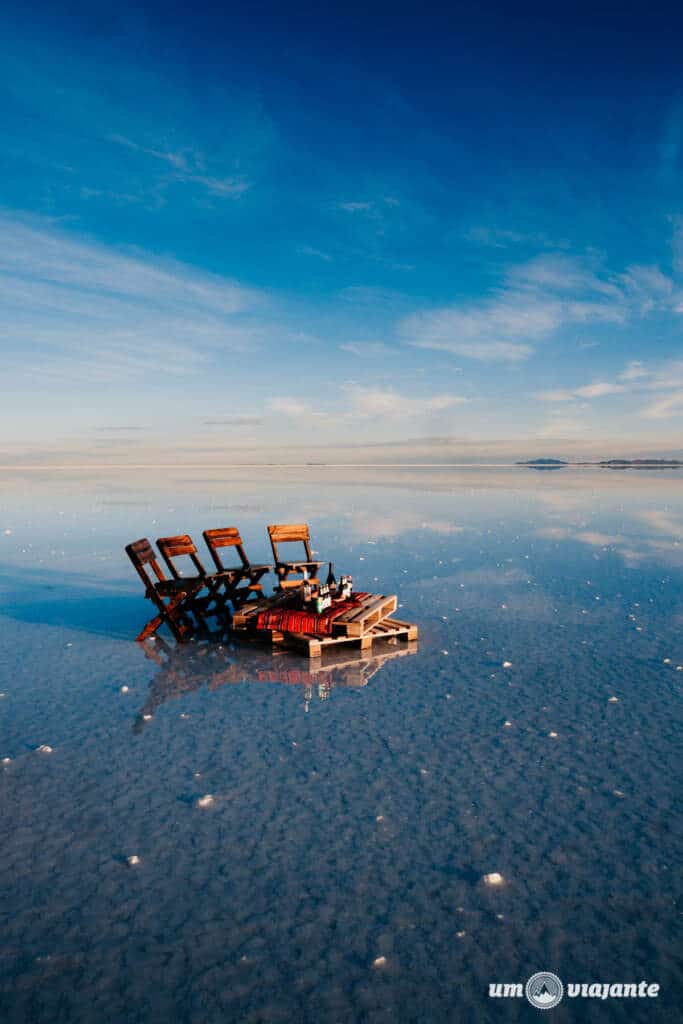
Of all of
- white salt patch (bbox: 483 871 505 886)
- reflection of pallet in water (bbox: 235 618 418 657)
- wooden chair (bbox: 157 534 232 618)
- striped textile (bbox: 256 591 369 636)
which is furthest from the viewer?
wooden chair (bbox: 157 534 232 618)

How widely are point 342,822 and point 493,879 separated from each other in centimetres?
145

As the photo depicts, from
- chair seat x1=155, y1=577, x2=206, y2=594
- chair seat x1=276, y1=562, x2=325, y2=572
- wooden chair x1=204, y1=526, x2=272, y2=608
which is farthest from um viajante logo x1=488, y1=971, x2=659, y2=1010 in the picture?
wooden chair x1=204, y1=526, x2=272, y2=608

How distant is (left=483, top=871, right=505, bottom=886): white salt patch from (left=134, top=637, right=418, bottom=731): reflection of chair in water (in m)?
3.71

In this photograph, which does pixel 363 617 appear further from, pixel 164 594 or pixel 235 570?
pixel 164 594

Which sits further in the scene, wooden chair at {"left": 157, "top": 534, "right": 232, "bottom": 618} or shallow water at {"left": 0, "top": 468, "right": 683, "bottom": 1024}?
wooden chair at {"left": 157, "top": 534, "right": 232, "bottom": 618}

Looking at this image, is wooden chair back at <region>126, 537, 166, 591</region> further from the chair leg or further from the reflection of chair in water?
the reflection of chair in water

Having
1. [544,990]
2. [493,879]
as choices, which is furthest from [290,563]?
[544,990]

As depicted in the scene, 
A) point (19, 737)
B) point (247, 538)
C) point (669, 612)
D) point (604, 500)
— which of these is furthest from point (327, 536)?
point (604, 500)

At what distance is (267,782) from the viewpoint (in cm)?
642

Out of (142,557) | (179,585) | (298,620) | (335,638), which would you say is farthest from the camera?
(179,585)

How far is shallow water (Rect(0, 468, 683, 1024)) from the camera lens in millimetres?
4145

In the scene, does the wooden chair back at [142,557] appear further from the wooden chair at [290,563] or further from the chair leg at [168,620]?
the wooden chair at [290,563]

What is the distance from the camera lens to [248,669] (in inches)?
388

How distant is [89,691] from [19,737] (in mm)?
1489
